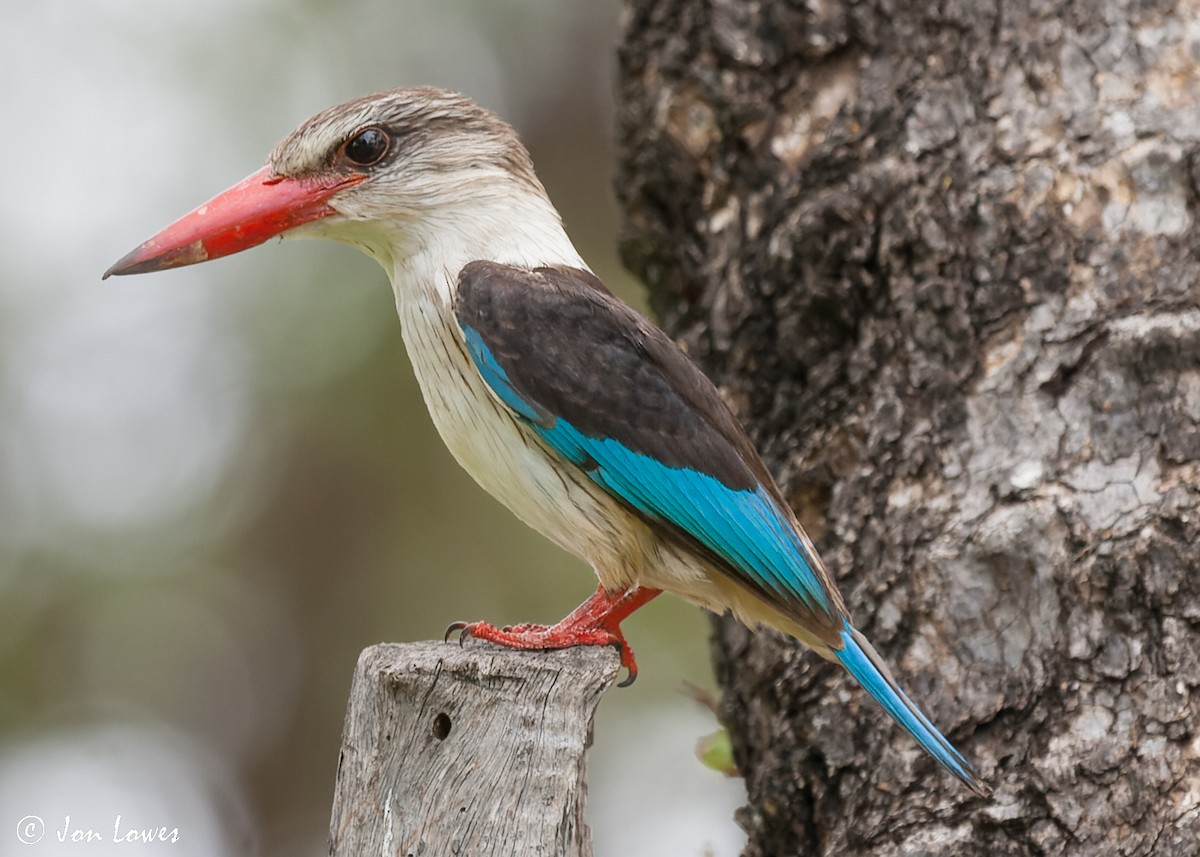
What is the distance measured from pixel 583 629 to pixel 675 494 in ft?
1.33

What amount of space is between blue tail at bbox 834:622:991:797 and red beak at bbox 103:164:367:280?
1764mm

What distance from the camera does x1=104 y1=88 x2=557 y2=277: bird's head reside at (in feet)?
11.6

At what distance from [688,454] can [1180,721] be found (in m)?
1.28

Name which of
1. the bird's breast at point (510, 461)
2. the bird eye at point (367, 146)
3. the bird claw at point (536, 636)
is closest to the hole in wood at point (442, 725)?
the bird claw at point (536, 636)

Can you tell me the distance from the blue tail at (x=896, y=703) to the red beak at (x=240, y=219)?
176 cm

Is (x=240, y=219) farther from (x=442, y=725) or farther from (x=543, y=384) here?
(x=442, y=725)

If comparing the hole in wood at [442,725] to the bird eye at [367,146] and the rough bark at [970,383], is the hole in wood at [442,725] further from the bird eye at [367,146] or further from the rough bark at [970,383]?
the bird eye at [367,146]

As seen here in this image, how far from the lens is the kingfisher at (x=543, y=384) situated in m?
3.33

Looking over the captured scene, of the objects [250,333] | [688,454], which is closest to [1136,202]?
[688,454]

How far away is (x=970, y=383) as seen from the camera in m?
3.33

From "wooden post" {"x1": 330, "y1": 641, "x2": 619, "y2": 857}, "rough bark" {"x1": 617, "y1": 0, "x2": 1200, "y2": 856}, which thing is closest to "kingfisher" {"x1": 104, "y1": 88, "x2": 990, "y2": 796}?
"rough bark" {"x1": 617, "y1": 0, "x2": 1200, "y2": 856}

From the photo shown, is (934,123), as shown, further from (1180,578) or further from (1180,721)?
(1180,721)

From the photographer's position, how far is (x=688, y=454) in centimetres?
342

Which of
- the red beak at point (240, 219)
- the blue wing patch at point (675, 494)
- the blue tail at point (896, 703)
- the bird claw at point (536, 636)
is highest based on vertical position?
the red beak at point (240, 219)
